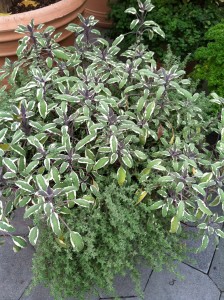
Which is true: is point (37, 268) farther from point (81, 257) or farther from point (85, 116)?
point (85, 116)

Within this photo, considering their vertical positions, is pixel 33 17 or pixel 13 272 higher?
pixel 33 17

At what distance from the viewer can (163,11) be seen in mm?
2279

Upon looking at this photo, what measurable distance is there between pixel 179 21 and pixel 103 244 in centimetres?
151

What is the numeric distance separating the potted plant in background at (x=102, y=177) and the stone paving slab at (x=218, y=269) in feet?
1.24

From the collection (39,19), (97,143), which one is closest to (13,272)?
(97,143)

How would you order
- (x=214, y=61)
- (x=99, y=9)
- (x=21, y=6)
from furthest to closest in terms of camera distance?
1. (x=99, y=9)
2. (x=21, y=6)
3. (x=214, y=61)

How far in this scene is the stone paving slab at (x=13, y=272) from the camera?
5.57 ft

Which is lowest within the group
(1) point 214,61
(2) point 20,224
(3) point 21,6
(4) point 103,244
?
(2) point 20,224

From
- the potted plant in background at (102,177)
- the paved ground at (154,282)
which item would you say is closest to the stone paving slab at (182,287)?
the paved ground at (154,282)

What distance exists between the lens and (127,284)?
1725 mm

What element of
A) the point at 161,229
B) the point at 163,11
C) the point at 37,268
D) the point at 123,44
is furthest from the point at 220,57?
the point at 37,268

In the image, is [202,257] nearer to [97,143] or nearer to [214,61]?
[97,143]

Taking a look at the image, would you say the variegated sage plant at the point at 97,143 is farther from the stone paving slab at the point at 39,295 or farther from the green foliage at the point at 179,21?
the green foliage at the point at 179,21

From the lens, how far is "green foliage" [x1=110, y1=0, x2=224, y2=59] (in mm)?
2264
